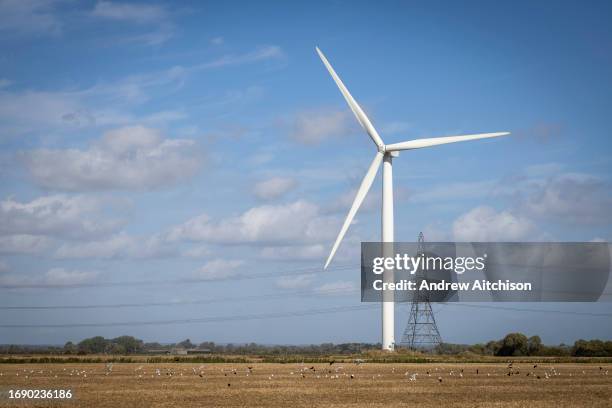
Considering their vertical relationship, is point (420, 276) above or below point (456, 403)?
above

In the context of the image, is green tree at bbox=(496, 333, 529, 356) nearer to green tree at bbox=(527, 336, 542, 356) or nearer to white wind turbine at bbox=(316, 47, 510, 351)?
green tree at bbox=(527, 336, 542, 356)

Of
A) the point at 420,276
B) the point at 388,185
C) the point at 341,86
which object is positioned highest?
the point at 341,86

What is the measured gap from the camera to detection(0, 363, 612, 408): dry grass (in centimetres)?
4231

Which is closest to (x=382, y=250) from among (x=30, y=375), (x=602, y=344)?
(x=602, y=344)

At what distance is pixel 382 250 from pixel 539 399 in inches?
2638

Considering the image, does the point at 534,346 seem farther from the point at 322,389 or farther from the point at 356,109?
the point at 322,389

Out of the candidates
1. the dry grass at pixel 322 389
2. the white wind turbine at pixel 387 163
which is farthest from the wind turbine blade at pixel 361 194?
the dry grass at pixel 322 389

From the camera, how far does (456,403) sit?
137 ft

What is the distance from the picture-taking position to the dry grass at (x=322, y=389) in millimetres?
42312

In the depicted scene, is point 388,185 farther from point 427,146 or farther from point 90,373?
point 90,373

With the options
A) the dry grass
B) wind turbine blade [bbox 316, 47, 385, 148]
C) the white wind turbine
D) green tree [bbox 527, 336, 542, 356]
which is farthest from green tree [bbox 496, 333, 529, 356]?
the dry grass

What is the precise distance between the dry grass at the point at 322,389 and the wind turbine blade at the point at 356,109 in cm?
4624

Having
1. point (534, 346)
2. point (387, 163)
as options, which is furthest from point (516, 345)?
point (387, 163)

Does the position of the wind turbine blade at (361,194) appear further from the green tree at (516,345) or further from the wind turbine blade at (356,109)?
the green tree at (516,345)
